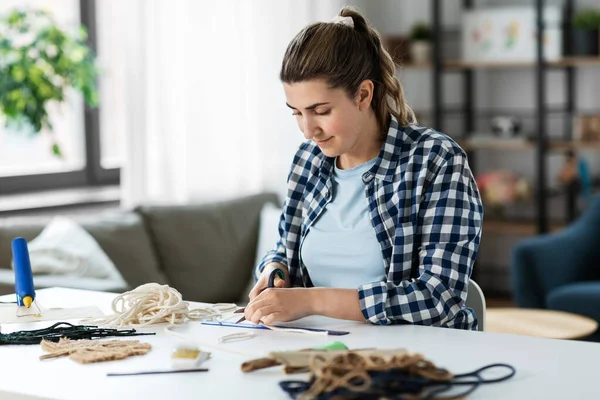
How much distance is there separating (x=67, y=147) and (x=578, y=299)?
2402 millimetres

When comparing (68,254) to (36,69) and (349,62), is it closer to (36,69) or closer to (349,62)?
(36,69)

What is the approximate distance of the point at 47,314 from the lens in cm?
201

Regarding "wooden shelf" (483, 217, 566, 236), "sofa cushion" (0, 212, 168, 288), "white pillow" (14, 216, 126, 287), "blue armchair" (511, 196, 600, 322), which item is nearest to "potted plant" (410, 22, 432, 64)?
"wooden shelf" (483, 217, 566, 236)

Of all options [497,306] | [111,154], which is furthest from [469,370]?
[497,306]

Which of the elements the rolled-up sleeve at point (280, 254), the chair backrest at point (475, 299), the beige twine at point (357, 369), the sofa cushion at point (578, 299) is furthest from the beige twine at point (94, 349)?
the sofa cushion at point (578, 299)

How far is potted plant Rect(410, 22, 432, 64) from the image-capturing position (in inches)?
219

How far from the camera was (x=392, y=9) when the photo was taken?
5.97 metres

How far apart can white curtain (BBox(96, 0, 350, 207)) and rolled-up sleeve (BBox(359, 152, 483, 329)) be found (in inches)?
98.9

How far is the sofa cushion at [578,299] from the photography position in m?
4.11

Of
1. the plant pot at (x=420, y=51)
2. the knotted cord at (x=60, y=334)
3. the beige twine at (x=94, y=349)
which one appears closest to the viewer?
the beige twine at (x=94, y=349)

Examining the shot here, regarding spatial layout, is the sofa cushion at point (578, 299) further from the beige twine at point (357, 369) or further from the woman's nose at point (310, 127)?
the beige twine at point (357, 369)

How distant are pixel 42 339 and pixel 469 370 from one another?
786 mm

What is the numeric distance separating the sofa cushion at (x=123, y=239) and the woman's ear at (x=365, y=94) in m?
1.90

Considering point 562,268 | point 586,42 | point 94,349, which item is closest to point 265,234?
point 562,268
